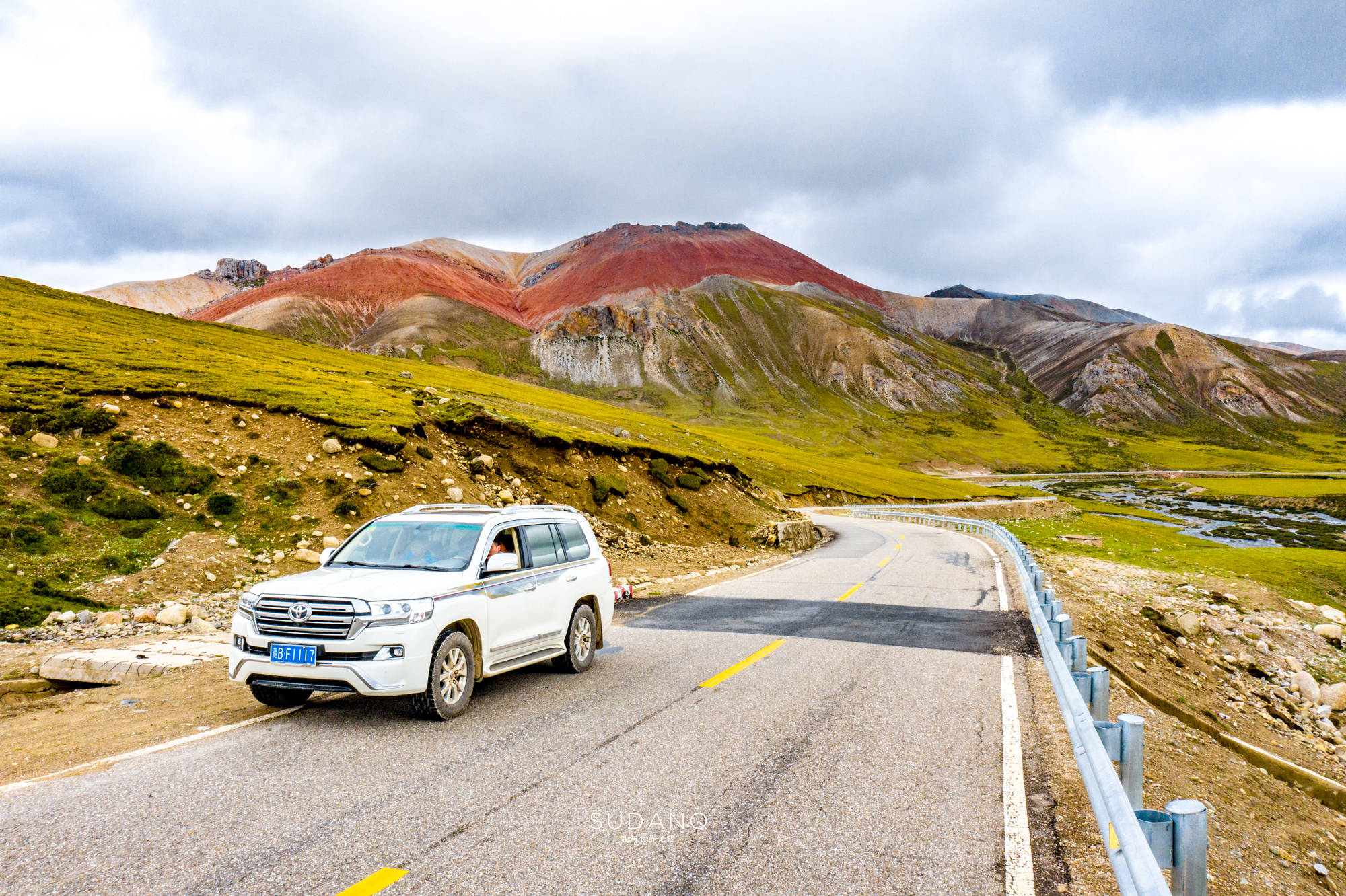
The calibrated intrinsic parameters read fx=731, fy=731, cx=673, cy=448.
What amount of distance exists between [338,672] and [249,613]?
132cm

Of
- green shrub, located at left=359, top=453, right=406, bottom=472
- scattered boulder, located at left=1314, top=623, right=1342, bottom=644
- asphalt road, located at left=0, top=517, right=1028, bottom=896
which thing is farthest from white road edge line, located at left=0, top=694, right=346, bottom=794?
scattered boulder, located at left=1314, top=623, right=1342, bottom=644

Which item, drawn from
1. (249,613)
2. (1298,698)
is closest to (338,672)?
(249,613)

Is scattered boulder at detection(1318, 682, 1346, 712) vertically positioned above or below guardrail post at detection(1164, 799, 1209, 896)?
below

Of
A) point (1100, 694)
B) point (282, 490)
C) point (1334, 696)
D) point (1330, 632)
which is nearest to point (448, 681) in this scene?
point (1100, 694)

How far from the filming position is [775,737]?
7.38 m

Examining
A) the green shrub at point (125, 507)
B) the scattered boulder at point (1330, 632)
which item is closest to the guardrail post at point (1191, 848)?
the green shrub at point (125, 507)

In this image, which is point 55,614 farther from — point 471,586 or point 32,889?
point 32,889

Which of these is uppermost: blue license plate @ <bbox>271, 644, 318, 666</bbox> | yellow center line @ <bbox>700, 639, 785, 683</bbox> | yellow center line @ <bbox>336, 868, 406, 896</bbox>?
blue license plate @ <bbox>271, 644, 318, 666</bbox>

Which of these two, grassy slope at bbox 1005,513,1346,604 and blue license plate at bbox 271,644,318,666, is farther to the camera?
grassy slope at bbox 1005,513,1346,604

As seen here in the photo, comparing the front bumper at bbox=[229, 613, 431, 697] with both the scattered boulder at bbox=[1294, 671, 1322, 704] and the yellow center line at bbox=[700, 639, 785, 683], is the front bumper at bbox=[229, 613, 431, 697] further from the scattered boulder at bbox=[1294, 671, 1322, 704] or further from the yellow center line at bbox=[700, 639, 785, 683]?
the scattered boulder at bbox=[1294, 671, 1322, 704]

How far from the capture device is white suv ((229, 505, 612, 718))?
23.7 feet

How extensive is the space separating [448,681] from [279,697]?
1989mm

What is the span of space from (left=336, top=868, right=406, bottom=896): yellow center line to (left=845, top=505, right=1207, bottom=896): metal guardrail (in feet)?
13.5

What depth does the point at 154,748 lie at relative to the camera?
22.6 feet
